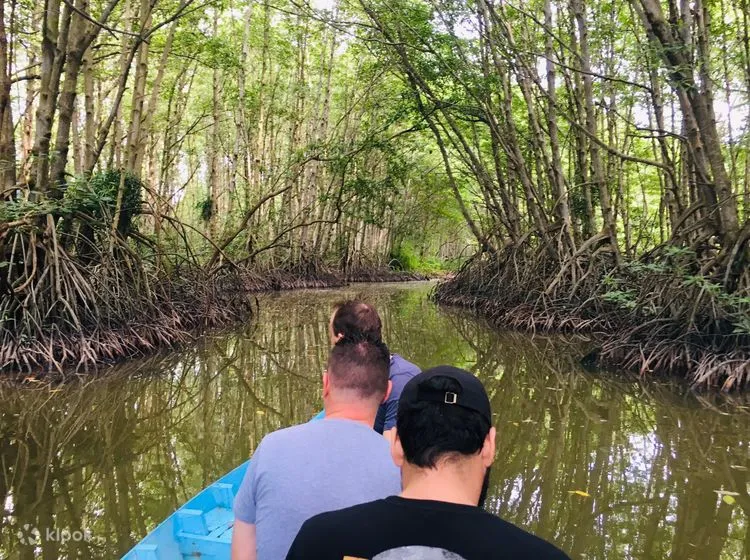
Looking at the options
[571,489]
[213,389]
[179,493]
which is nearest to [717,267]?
[571,489]

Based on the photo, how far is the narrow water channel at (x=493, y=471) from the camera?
2.70 m

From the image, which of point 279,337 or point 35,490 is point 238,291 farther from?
point 35,490

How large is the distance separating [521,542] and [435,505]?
0.46ft

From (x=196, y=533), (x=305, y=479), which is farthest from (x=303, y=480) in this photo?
(x=196, y=533)

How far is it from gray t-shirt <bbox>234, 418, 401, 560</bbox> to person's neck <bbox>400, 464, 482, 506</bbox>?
0.36m

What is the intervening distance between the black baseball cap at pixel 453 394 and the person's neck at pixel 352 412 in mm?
522

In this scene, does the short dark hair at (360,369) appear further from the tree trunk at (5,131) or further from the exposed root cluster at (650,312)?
the tree trunk at (5,131)

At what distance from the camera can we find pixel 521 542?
0.89m

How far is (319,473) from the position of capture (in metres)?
1.38

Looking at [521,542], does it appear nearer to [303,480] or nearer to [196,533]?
[303,480]

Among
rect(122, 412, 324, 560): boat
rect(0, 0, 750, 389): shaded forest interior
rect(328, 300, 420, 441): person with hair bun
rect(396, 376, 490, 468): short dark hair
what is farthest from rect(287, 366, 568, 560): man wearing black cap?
rect(0, 0, 750, 389): shaded forest interior

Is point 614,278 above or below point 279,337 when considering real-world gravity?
above

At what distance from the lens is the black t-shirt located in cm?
89

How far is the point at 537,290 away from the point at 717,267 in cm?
428
